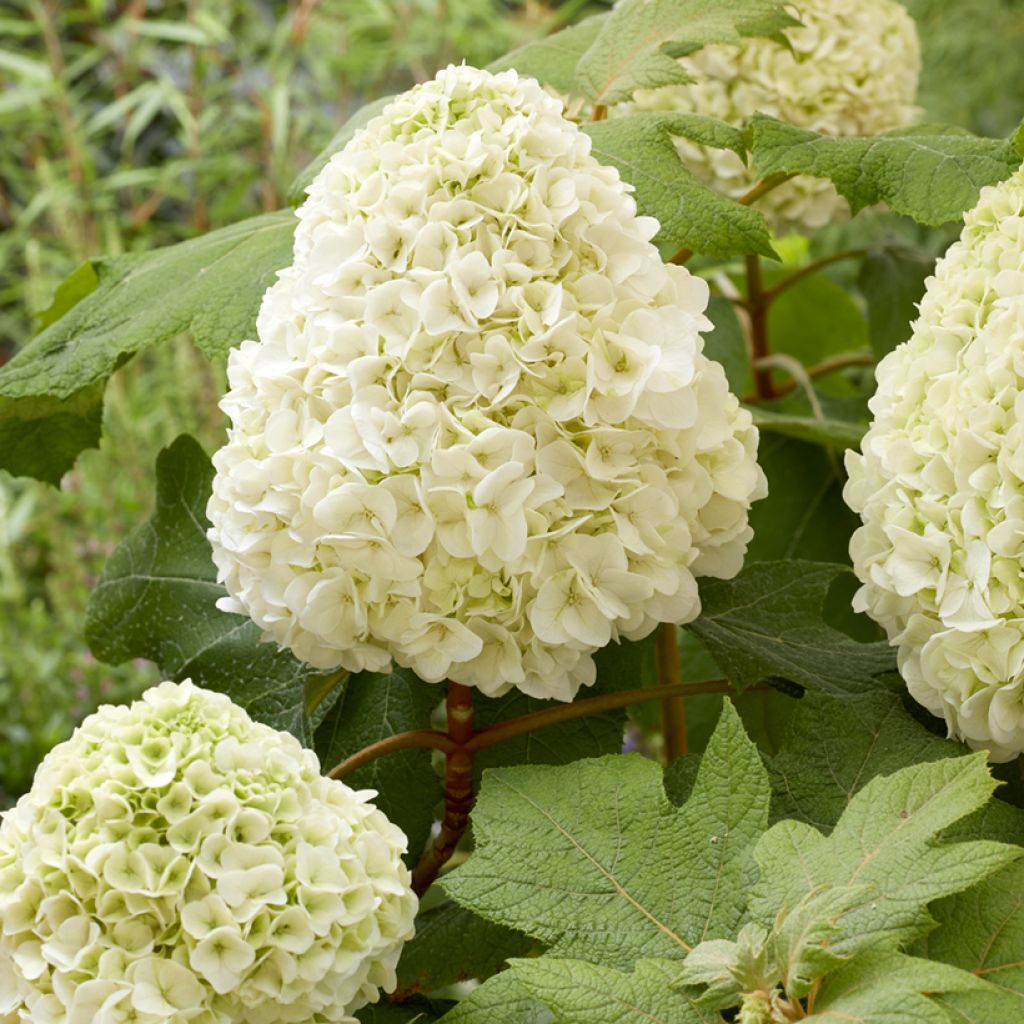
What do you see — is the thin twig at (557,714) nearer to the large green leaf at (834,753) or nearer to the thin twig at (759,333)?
the large green leaf at (834,753)

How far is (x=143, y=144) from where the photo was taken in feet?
12.4

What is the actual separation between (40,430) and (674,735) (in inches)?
15.7

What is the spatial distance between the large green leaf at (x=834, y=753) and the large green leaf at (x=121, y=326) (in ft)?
1.07

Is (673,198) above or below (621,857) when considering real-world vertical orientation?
above

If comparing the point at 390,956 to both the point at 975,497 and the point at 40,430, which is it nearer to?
the point at 975,497

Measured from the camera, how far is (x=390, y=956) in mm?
497

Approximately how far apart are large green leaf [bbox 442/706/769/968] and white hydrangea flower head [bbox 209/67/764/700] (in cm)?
5

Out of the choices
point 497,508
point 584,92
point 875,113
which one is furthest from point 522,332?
point 875,113

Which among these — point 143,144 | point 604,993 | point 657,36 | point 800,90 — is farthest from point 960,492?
point 143,144

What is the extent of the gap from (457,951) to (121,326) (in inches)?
14.0

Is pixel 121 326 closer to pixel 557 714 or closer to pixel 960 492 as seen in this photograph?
pixel 557 714

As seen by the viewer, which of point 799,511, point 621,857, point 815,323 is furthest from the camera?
point 815,323

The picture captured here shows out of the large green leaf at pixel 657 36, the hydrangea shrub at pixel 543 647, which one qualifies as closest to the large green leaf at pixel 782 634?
the hydrangea shrub at pixel 543 647

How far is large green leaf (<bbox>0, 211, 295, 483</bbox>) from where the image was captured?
27.0 inches
